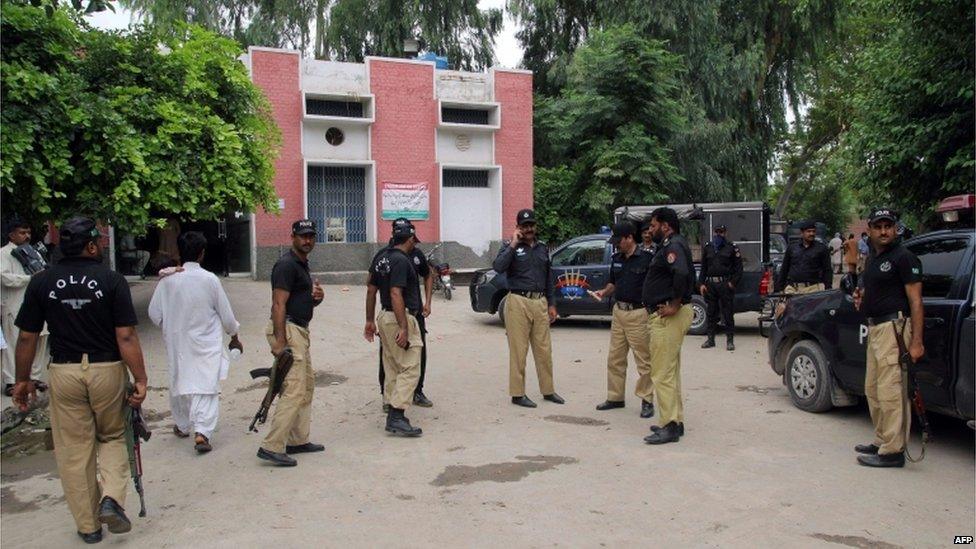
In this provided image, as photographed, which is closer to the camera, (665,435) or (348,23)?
(665,435)

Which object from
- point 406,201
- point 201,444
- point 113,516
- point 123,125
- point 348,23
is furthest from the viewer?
point 348,23

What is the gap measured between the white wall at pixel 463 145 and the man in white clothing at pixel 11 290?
43.4ft

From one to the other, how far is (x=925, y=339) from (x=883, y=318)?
0.52 meters

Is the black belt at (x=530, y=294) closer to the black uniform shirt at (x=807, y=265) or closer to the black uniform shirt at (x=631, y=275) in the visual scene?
the black uniform shirt at (x=631, y=275)

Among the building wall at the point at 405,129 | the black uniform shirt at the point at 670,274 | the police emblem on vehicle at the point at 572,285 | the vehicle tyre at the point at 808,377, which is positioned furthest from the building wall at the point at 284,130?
the vehicle tyre at the point at 808,377

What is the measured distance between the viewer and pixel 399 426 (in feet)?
21.2

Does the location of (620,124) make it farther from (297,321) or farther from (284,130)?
(297,321)

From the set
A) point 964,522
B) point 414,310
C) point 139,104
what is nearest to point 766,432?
point 964,522

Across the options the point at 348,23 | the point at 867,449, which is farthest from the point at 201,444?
the point at 348,23

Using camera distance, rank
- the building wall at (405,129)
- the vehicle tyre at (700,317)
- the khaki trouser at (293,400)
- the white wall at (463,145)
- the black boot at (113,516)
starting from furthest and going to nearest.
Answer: the white wall at (463,145), the building wall at (405,129), the vehicle tyre at (700,317), the khaki trouser at (293,400), the black boot at (113,516)

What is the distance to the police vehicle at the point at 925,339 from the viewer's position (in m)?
5.44

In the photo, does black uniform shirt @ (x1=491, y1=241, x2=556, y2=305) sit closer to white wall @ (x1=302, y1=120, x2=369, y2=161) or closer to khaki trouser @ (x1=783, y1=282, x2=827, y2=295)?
khaki trouser @ (x1=783, y1=282, x2=827, y2=295)

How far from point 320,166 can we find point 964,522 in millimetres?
16957

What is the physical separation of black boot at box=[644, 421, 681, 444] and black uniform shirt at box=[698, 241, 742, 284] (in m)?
5.24
